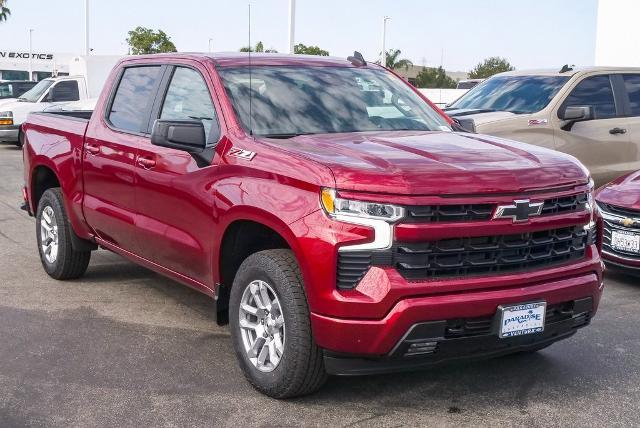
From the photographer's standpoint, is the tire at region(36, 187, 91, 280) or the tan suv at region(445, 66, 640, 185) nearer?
the tire at region(36, 187, 91, 280)

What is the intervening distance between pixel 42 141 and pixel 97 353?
8.55 feet

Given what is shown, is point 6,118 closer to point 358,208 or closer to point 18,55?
point 358,208

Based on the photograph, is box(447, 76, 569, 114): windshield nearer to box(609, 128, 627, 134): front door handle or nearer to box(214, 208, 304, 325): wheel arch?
box(609, 128, 627, 134): front door handle

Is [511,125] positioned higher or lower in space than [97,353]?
higher

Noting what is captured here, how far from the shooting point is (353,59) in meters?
6.23

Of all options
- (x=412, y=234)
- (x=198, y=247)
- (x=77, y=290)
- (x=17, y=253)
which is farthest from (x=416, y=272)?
(x=17, y=253)

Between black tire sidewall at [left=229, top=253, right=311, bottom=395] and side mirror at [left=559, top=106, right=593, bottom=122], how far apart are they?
6.36m

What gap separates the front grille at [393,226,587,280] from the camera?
4.13m

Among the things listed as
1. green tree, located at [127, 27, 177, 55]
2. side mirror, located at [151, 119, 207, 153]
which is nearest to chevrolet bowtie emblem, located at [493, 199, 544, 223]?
side mirror, located at [151, 119, 207, 153]

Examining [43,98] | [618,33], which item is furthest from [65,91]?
[618,33]

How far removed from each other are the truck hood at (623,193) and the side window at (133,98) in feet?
12.9

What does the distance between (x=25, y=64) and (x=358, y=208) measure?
84327 mm

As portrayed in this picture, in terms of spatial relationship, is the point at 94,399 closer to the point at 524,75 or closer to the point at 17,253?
the point at 17,253

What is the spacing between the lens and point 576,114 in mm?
10055
